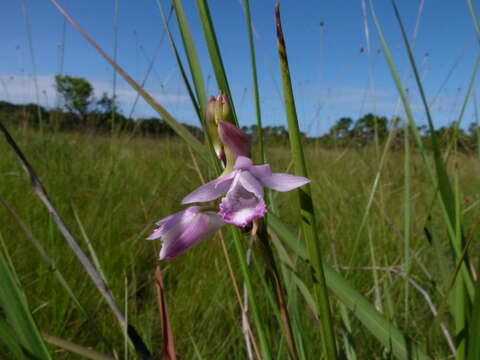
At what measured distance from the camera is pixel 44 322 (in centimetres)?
91

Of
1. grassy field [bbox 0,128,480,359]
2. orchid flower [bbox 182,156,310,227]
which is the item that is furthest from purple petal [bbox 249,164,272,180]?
grassy field [bbox 0,128,480,359]

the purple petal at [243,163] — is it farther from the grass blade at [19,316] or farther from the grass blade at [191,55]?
the grass blade at [19,316]

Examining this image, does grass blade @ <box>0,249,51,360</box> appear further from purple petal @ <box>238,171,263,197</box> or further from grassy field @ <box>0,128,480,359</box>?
purple petal @ <box>238,171,263,197</box>

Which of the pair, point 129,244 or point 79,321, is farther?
point 129,244

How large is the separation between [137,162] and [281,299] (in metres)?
2.40

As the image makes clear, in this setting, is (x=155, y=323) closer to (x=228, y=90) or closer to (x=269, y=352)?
(x=269, y=352)

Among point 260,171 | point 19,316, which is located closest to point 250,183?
point 260,171

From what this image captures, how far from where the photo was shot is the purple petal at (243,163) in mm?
322

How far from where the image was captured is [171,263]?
1.23 m

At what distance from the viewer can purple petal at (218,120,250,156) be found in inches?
12.3

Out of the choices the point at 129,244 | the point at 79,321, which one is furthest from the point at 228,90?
the point at 129,244

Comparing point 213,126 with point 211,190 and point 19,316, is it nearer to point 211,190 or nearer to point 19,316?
point 211,190

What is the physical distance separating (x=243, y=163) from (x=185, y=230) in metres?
0.09

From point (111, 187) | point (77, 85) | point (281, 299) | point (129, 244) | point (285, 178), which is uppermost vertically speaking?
point (77, 85)
